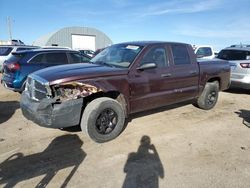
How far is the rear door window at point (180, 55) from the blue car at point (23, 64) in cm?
443

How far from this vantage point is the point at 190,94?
20.8ft

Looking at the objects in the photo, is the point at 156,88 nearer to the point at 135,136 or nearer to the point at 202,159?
the point at 135,136

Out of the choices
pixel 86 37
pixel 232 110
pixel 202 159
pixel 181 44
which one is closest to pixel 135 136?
pixel 202 159

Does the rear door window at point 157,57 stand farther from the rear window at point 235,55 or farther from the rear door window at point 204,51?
the rear door window at point 204,51

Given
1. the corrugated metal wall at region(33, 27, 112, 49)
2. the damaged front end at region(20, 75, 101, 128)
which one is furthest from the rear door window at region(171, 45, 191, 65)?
the corrugated metal wall at region(33, 27, 112, 49)

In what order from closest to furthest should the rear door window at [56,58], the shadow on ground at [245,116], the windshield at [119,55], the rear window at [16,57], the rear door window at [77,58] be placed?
the windshield at [119,55] → the shadow on ground at [245,116] → the rear window at [16,57] → the rear door window at [56,58] → the rear door window at [77,58]

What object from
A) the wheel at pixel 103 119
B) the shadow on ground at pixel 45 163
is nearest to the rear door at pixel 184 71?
the wheel at pixel 103 119

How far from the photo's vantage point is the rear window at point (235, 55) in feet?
30.0

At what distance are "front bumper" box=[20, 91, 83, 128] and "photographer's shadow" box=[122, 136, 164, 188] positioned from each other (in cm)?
119

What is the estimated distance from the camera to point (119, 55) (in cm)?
549

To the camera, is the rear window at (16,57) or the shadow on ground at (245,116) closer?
the shadow on ground at (245,116)

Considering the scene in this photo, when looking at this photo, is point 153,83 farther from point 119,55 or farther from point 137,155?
point 137,155

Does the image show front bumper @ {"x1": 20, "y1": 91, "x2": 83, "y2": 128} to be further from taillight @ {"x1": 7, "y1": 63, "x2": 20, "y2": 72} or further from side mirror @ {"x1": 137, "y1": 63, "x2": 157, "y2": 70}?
taillight @ {"x1": 7, "y1": 63, "x2": 20, "y2": 72}

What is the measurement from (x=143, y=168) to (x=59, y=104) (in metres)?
1.72
